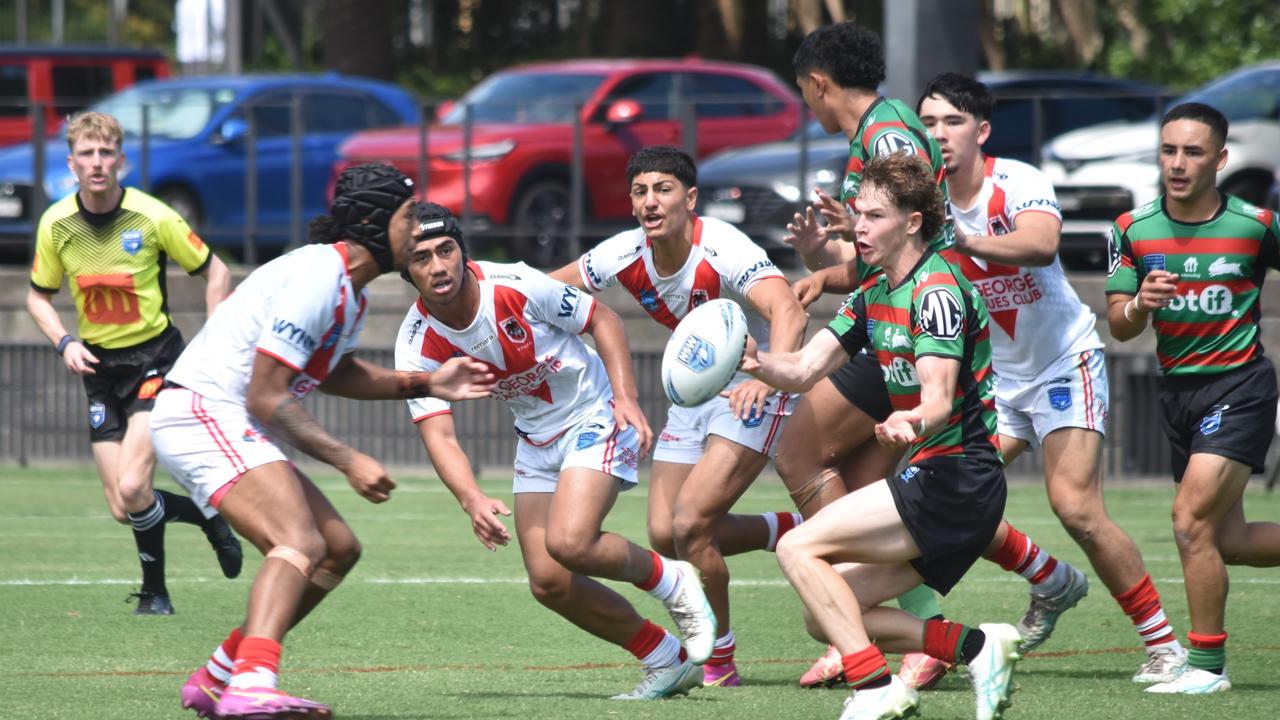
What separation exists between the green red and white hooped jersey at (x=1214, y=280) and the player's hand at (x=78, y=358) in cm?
497

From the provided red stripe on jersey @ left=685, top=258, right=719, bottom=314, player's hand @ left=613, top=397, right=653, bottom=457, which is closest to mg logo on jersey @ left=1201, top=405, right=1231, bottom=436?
red stripe on jersey @ left=685, top=258, right=719, bottom=314

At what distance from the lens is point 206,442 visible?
5.89m

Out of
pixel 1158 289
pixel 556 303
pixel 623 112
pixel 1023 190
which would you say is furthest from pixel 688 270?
pixel 623 112

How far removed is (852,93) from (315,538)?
2.77 meters

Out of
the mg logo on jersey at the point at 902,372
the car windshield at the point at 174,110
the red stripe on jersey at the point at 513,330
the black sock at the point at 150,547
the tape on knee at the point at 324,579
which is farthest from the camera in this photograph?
the car windshield at the point at 174,110

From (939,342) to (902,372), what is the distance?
1.25ft

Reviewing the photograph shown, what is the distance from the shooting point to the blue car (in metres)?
17.2

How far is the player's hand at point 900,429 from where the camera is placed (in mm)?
5434

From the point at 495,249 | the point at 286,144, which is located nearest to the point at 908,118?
the point at 495,249

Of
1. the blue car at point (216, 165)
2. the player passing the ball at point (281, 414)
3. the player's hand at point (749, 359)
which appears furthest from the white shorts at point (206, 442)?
the blue car at point (216, 165)

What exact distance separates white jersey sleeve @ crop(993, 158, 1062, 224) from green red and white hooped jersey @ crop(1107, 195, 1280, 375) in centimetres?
44

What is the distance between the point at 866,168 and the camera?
598 cm

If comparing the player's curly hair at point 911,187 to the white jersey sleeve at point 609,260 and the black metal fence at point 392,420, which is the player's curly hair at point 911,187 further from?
the black metal fence at point 392,420

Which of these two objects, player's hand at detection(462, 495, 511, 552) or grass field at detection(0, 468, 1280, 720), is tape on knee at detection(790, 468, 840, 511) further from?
player's hand at detection(462, 495, 511, 552)
